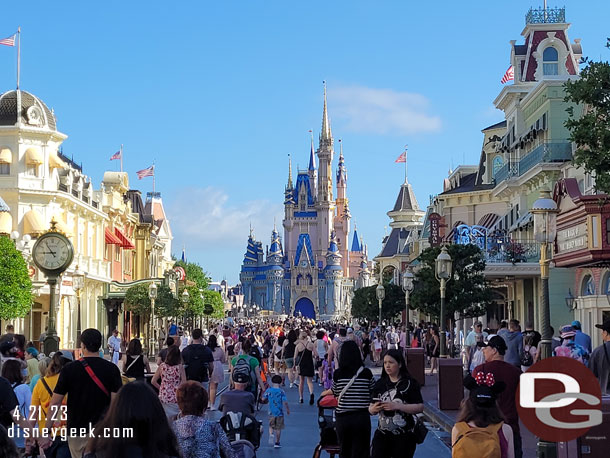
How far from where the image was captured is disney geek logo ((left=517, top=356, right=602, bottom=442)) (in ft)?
26.1

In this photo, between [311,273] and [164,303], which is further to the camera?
[311,273]

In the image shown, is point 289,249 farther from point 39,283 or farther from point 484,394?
point 484,394

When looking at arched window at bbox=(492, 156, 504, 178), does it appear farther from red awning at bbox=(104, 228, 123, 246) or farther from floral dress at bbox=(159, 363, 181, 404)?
floral dress at bbox=(159, 363, 181, 404)

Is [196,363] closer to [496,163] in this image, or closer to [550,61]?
[550,61]

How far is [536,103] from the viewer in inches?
1479

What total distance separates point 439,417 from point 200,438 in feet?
43.2

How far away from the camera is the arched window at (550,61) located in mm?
40875

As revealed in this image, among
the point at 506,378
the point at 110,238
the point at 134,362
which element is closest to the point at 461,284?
the point at 134,362

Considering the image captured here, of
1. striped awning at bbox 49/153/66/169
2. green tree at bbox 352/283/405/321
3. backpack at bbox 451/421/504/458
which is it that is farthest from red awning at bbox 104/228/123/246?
backpack at bbox 451/421/504/458

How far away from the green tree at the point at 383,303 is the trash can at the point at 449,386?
44.5m

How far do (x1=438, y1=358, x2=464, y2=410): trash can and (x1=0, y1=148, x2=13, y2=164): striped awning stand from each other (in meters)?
28.4

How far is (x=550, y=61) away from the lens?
41.0 meters

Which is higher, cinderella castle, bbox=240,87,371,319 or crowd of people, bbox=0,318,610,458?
cinderella castle, bbox=240,87,371,319

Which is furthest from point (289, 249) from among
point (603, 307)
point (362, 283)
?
point (603, 307)
